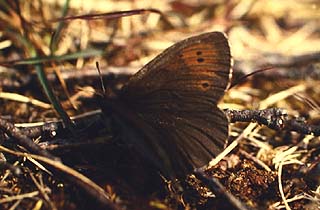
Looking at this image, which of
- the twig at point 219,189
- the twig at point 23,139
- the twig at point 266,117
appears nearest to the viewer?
the twig at point 219,189

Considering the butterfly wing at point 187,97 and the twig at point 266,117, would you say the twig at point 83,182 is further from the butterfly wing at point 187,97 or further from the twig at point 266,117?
the twig at point 266,117

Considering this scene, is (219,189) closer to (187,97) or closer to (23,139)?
(187,97)

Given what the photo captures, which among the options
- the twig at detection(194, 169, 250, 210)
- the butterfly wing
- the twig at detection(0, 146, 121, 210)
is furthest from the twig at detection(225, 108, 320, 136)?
the twig at detection(0, 146, 121, 210)

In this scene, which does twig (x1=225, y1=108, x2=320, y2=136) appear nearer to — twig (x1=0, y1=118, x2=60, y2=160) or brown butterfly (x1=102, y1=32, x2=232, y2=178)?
brown butterfly (x1=102, y1=32, x2=232, y2=178)

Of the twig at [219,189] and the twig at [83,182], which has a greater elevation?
the twig at [219,189]

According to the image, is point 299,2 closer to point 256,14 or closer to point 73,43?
point 256,14

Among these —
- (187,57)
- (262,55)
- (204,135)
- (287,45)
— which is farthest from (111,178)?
(287,45)

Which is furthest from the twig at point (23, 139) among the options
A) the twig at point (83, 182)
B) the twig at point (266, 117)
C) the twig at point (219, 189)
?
the twig at point (266, 117)
